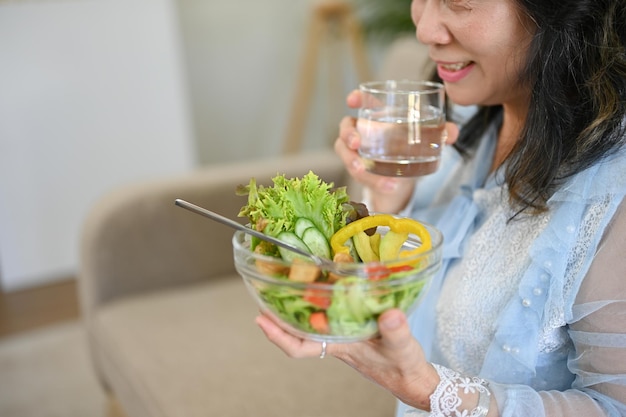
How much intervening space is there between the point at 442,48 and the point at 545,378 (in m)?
0.49

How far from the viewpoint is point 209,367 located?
1535 millimetres

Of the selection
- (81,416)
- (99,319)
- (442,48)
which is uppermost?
(442,48)

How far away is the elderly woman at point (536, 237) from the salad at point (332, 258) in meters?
0.08

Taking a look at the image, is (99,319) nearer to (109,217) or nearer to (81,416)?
(109,217)

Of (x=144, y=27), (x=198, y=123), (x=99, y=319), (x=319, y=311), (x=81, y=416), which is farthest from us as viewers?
(x=198, y=123)

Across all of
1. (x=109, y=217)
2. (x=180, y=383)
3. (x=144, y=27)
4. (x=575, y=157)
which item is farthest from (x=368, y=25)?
(x=575, y=157)

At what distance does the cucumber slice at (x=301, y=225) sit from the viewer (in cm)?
81

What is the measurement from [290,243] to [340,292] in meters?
0.09

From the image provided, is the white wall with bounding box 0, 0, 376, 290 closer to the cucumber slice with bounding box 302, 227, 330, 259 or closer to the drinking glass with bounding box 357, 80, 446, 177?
the drinking glass with bounding box 357, 80, 446, 177

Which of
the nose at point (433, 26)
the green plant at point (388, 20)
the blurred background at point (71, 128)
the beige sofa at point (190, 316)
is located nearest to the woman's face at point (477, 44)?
the nose at point (433, 26)

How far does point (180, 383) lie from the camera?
148 cm

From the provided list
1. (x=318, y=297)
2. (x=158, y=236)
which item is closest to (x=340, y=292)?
(x=318, y=297)

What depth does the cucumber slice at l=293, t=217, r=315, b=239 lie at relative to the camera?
0.81m

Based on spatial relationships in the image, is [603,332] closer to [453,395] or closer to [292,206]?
[453,395]
